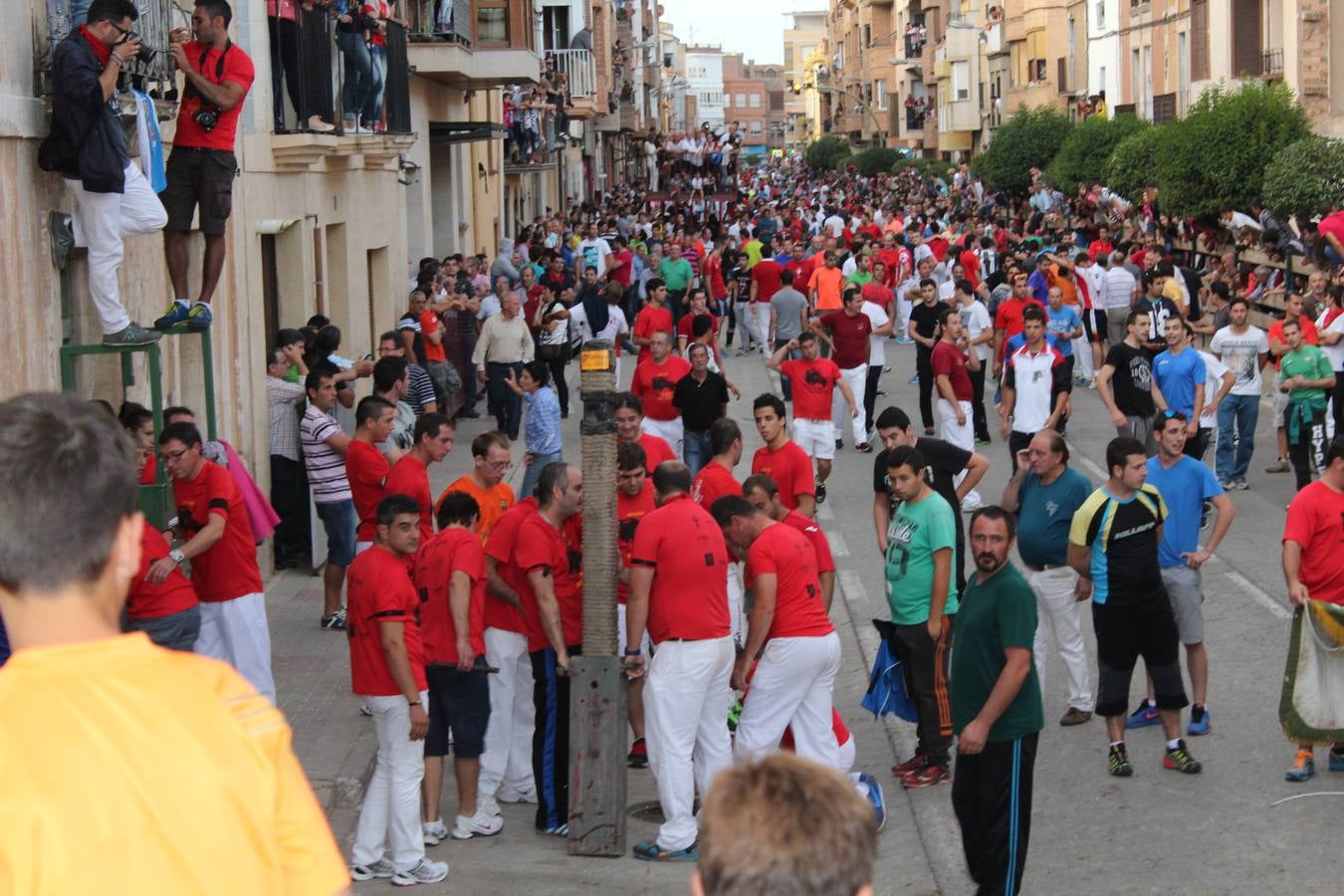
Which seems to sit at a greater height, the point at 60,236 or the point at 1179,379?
the point at 60,236

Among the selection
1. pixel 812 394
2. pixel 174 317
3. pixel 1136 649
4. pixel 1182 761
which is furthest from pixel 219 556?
pixel 812 394

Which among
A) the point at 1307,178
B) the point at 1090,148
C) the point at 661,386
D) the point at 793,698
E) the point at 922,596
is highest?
the point at 1090,148

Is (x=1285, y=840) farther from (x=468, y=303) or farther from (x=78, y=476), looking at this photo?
(x=468, y=303)

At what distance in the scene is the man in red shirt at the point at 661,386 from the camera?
13859 mm

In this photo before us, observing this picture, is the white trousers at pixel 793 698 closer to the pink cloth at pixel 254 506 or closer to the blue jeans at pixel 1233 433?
the pink cloth at pixel 254 506

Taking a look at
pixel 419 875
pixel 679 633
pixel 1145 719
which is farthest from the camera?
pixel 1145 719

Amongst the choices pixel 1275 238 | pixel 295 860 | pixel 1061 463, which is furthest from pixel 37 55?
pixel 1275 238

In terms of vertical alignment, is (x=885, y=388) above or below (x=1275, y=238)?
below

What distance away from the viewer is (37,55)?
9.10 meters

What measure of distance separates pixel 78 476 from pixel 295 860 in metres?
0.58

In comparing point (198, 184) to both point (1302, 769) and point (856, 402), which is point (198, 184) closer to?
point (1302, 769)

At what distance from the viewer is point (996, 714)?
6.59 metres

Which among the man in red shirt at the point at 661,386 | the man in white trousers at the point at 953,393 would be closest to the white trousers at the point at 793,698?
the man in red shirt at the point at 661,386

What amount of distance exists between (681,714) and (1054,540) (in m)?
2.44
